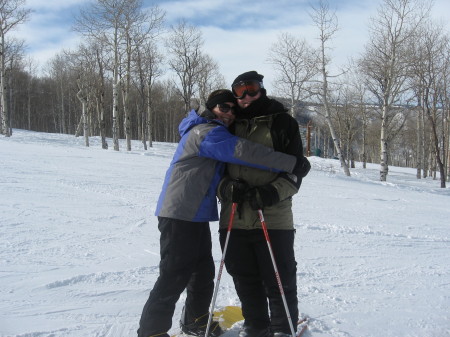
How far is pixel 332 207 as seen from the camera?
9109mm

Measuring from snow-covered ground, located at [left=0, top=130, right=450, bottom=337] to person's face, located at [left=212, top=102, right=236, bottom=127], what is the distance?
1826 millimetres

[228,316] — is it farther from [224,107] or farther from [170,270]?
[224,107]

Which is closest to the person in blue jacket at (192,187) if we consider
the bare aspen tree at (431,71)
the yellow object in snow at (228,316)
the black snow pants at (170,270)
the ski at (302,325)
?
the black snow pants at (170,270)

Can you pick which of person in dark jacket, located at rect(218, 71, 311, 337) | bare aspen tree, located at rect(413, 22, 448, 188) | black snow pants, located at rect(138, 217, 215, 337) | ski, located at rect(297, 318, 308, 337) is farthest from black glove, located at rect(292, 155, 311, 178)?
bare aspen tree, located at rect(413, 22, 448, 188)

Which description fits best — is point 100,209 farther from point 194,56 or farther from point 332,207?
point 194,56

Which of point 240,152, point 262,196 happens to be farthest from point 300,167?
point 240,152

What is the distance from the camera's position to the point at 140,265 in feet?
14.5

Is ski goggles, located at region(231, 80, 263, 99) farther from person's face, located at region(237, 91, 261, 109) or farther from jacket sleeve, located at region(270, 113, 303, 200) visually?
jacket sleeve, located at region(270, 113, 303, 200)

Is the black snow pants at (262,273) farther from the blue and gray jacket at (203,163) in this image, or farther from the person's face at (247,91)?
the person's face at (247,91)

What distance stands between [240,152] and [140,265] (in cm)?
246

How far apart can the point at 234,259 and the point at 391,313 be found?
1.77 metres

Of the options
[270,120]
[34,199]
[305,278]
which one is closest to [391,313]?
[305,278]

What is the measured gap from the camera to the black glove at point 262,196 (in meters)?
2.69

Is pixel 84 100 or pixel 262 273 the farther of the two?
pixel 84 100
